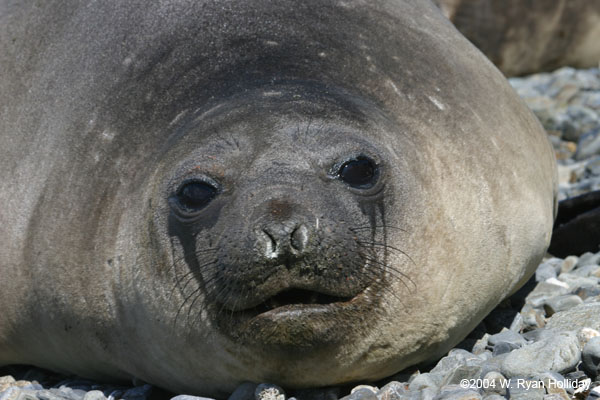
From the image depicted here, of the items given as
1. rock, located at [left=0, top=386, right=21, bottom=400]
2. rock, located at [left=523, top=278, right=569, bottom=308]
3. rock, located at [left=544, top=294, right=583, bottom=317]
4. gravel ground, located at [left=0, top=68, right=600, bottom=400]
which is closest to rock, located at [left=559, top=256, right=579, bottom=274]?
gravel ground, located at [left=0, top=68, right=600, bottom=400]

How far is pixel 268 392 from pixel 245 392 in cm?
11

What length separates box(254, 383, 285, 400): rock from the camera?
11.1 ft

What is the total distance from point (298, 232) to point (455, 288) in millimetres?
816

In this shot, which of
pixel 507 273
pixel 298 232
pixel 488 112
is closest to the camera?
pixel 298 232

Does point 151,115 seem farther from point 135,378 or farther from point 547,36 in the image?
point 547,36

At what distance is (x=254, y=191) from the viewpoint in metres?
3.26

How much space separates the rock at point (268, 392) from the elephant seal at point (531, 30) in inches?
205

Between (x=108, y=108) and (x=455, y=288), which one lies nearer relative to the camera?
(x=455, y=288)

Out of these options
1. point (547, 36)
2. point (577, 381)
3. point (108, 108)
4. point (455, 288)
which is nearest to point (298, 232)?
point (455, 288)

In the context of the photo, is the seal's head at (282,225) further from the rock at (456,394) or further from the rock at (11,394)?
the rock at (11,394)

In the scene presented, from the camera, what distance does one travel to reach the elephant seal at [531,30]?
8.23 m

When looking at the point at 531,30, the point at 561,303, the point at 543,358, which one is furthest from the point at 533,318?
the point at 531,30

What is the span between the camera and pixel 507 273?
3930 mm

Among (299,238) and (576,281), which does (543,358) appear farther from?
(576,281)
